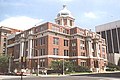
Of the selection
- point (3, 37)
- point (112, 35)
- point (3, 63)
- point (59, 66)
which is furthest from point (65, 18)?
point (112, 35)

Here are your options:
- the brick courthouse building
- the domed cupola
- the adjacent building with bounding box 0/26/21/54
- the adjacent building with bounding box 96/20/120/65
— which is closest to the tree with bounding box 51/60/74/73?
the brick courthouse building

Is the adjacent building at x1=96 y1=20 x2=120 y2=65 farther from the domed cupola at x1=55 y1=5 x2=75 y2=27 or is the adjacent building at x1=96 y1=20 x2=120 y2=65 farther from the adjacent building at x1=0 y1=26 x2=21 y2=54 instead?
the adjacent building at x1=0 y1=26 x2=21 y2=54

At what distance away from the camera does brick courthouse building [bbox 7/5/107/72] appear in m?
74.8

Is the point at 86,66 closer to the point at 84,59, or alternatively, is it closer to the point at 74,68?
the point at 84,59

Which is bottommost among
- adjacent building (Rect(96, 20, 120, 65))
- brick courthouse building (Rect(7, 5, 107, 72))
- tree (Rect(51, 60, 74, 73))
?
tree (Rect(51, 60, 74, 73))

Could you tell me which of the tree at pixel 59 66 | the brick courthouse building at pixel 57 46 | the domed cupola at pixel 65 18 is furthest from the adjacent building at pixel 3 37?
the tree at pixel 59 66

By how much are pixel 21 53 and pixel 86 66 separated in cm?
2809

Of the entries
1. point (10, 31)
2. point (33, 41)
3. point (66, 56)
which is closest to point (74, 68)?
point (66, 56)

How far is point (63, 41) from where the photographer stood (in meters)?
80.4

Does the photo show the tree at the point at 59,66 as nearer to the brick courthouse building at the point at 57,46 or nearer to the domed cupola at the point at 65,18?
the brick courthouse building at the point at 57,46

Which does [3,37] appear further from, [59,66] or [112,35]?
[112,35]

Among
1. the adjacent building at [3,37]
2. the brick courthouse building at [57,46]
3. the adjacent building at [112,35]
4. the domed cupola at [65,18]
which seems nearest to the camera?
the brick courthouse building at [57,46]

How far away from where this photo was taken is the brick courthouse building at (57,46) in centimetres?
7481

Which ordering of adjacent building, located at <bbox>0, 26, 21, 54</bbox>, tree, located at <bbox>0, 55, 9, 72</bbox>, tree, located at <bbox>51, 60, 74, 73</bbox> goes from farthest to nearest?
adjacent building, located at <bbox>0, 26, 21, 54</bbox>
tree, located at <bbox>0, 55, 9, 72</bbox>
tree, located at <bbox>51, 60, 74, 73</bbox>
